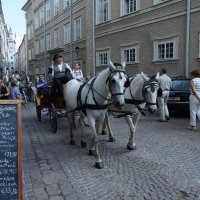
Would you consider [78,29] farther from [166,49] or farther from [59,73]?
[59,73]

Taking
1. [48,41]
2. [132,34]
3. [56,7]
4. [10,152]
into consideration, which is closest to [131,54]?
[132,34]

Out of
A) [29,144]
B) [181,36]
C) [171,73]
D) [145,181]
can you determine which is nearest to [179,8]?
[181,36]

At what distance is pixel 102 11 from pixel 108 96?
17652 millimetres

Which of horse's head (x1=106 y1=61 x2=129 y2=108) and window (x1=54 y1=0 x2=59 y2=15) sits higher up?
window (x1=54 y1=0 x2=59 y2=15)

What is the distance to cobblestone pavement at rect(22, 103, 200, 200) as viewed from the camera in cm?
427

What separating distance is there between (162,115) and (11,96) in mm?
7573

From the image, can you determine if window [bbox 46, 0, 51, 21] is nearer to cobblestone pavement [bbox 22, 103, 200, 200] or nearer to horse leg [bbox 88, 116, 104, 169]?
cobblestone pavement [bbox 22, 103, 200, 200]

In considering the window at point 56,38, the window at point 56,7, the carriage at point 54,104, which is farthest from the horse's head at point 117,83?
the window at point 56,7

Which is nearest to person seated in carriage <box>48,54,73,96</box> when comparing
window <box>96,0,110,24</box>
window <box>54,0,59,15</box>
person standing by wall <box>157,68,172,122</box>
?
person standing by wall <box>157,68,172,122</box>

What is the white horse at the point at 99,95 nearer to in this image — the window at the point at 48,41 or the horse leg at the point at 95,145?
the horse leg at the point at 95,145

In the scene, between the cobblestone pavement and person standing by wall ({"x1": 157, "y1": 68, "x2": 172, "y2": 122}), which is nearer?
the cobblestone pavement

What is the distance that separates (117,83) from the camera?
16.3 feet

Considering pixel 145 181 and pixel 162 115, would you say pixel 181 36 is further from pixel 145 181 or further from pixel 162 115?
pixel 145 181

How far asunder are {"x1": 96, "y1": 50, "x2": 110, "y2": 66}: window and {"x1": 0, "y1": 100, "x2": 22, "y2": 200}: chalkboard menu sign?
17.8 m
